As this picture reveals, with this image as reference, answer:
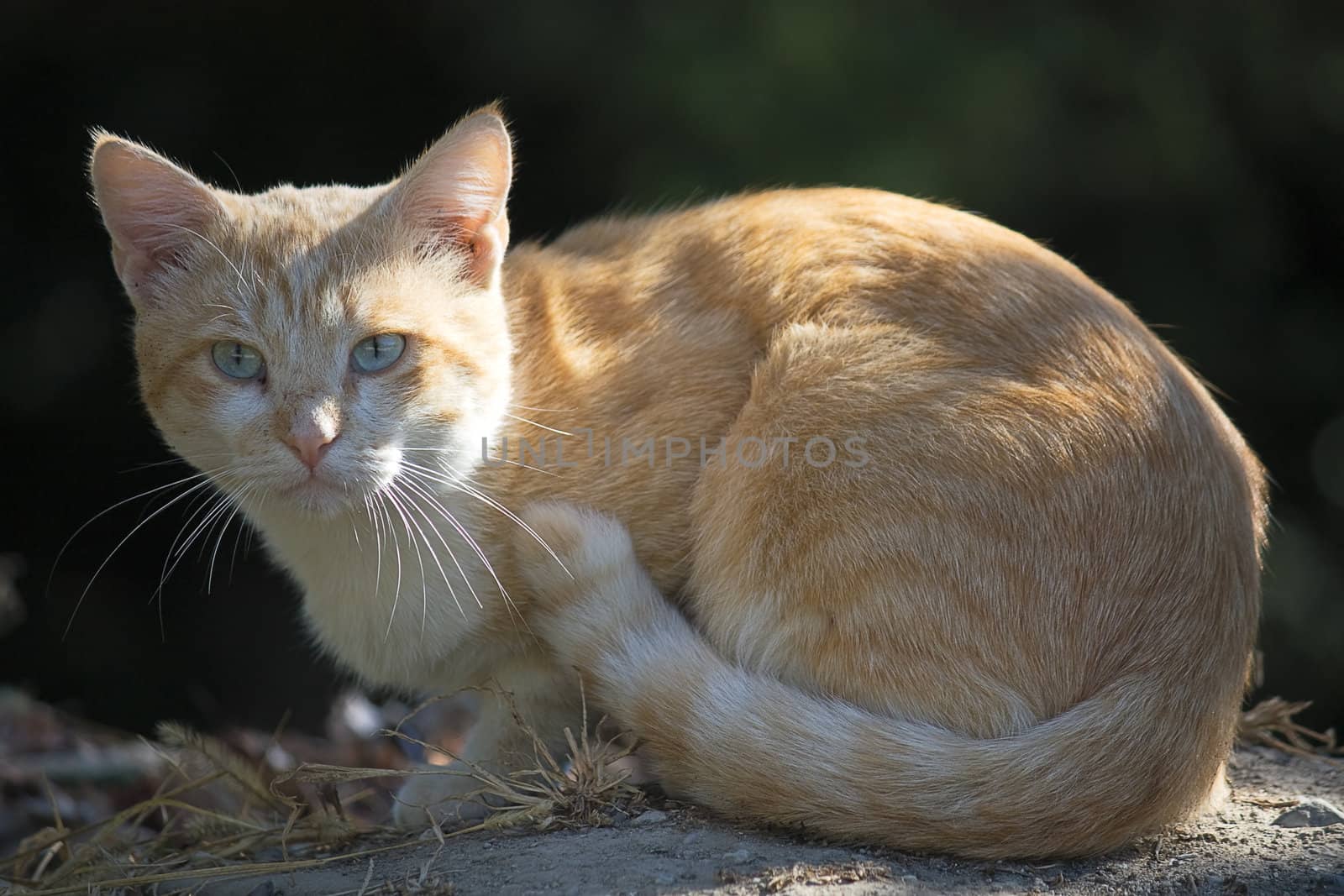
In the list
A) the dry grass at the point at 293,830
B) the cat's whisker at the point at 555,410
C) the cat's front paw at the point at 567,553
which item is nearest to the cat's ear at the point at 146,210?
the cat's whisker at the point at 555,410

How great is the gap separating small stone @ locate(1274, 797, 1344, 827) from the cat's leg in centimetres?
139

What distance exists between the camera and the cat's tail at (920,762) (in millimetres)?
2016

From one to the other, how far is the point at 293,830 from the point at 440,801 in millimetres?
308

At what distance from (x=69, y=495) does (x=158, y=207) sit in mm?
2835

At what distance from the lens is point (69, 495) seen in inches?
188

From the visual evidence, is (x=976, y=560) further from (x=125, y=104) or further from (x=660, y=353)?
(x=125, y=104)

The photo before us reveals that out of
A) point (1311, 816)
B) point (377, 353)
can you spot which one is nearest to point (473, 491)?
point (377, 353)

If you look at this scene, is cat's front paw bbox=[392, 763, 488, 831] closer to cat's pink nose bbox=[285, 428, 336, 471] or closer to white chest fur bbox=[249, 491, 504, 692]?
white chest fur bbox=[249, 491, 504, 692]

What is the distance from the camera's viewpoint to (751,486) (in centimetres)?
233

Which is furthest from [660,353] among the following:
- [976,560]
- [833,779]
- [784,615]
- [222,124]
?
[222,124]

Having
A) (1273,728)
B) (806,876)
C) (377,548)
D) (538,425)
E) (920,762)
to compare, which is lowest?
(1273,728)

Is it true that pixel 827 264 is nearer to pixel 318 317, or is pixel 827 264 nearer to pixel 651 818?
pixel 318 317

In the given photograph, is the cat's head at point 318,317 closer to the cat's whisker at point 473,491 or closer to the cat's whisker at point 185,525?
the cat's whisker at point 473,491

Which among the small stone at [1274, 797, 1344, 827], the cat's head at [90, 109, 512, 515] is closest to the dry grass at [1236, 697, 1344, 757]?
the small stone at [1274, 797, 1344, 827]
